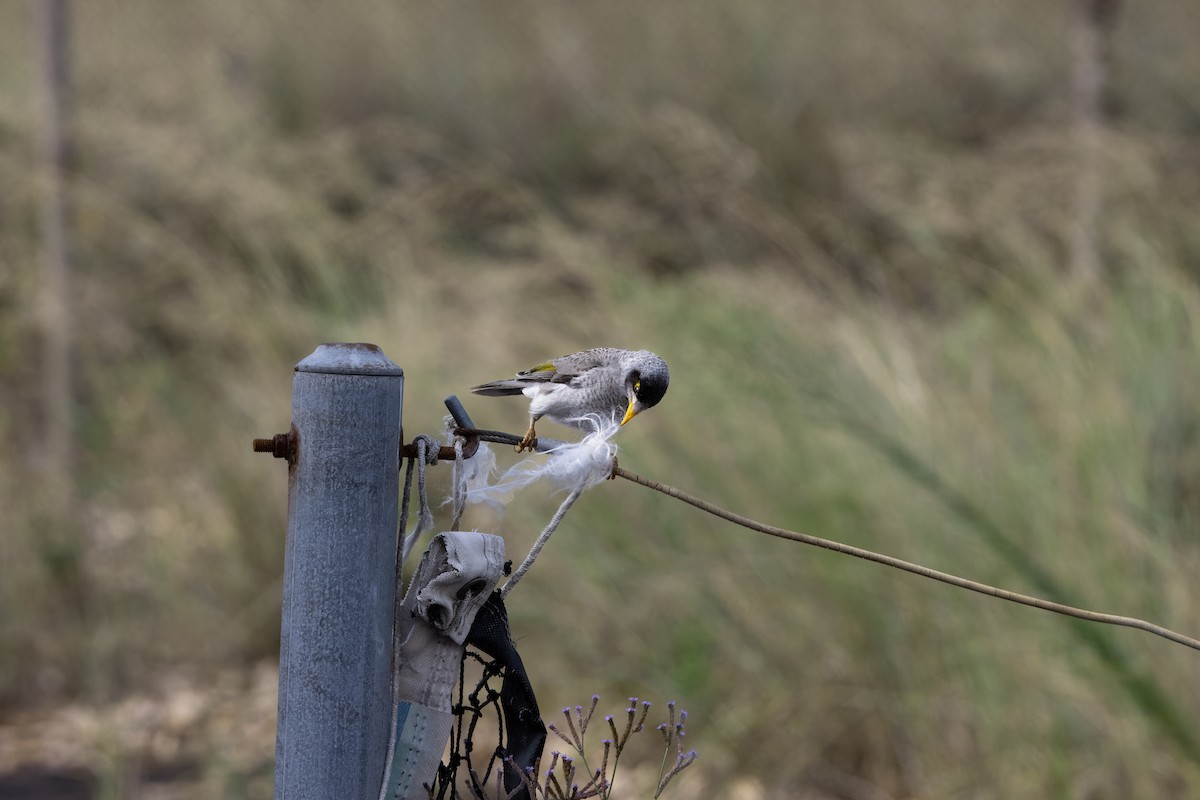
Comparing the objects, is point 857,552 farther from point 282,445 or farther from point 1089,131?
point 1089,131

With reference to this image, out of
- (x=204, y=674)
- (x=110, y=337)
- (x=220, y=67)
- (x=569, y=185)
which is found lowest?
(x=204, y=674)

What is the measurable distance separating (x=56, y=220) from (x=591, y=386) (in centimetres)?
517

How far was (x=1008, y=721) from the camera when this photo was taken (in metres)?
3.27

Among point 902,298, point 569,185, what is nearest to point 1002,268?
point 902,298

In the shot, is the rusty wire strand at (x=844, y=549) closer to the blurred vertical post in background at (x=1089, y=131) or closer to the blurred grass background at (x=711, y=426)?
the blurred grass background at (x=711, y=426)

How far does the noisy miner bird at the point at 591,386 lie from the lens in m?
1.68

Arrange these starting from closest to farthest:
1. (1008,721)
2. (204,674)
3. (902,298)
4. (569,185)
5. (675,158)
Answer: (1008,721) < (204,674) < (902,298) < (675,158) < (569,185)

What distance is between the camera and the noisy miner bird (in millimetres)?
1676

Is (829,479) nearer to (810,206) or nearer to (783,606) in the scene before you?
(783,606)

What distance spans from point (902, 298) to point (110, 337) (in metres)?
3.92

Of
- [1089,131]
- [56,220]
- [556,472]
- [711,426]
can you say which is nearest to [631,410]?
[556,472]

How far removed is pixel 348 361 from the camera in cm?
120

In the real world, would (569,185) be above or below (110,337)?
above

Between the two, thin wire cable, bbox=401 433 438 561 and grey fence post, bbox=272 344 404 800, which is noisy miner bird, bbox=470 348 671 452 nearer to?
thin wire cable, bbox=401 433 438 561
